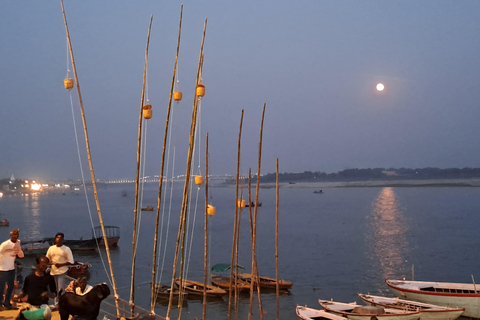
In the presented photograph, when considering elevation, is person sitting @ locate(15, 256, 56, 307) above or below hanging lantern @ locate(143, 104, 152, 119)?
below

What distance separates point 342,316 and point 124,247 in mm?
29539

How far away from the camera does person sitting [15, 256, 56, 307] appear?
5.91m

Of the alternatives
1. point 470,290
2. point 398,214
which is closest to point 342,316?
point 470,290

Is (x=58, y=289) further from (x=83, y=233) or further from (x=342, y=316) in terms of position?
(x=83, y=233)

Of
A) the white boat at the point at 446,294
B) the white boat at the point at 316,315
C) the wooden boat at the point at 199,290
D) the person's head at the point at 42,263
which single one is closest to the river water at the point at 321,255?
the wooden boat at the point at 199,290

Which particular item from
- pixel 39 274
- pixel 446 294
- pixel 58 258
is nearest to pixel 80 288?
pixel 39 274

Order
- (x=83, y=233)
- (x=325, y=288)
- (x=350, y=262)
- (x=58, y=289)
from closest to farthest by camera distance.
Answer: (x=58, y=289) → (x=325, y=288) → (x=350, y=262) → (x=83, y=233)

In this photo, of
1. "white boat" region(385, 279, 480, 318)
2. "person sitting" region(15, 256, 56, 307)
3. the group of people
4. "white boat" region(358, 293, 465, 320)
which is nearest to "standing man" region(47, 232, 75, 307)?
the group of people

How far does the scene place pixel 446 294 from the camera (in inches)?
722

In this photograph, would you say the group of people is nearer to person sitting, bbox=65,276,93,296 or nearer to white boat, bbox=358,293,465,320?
person sitting, bbox=65,276,93,296

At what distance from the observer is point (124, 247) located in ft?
139

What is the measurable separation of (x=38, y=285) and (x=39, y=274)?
13 cm

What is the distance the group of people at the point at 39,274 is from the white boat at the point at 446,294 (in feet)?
51.4

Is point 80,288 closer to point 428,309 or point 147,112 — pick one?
point 147,112
